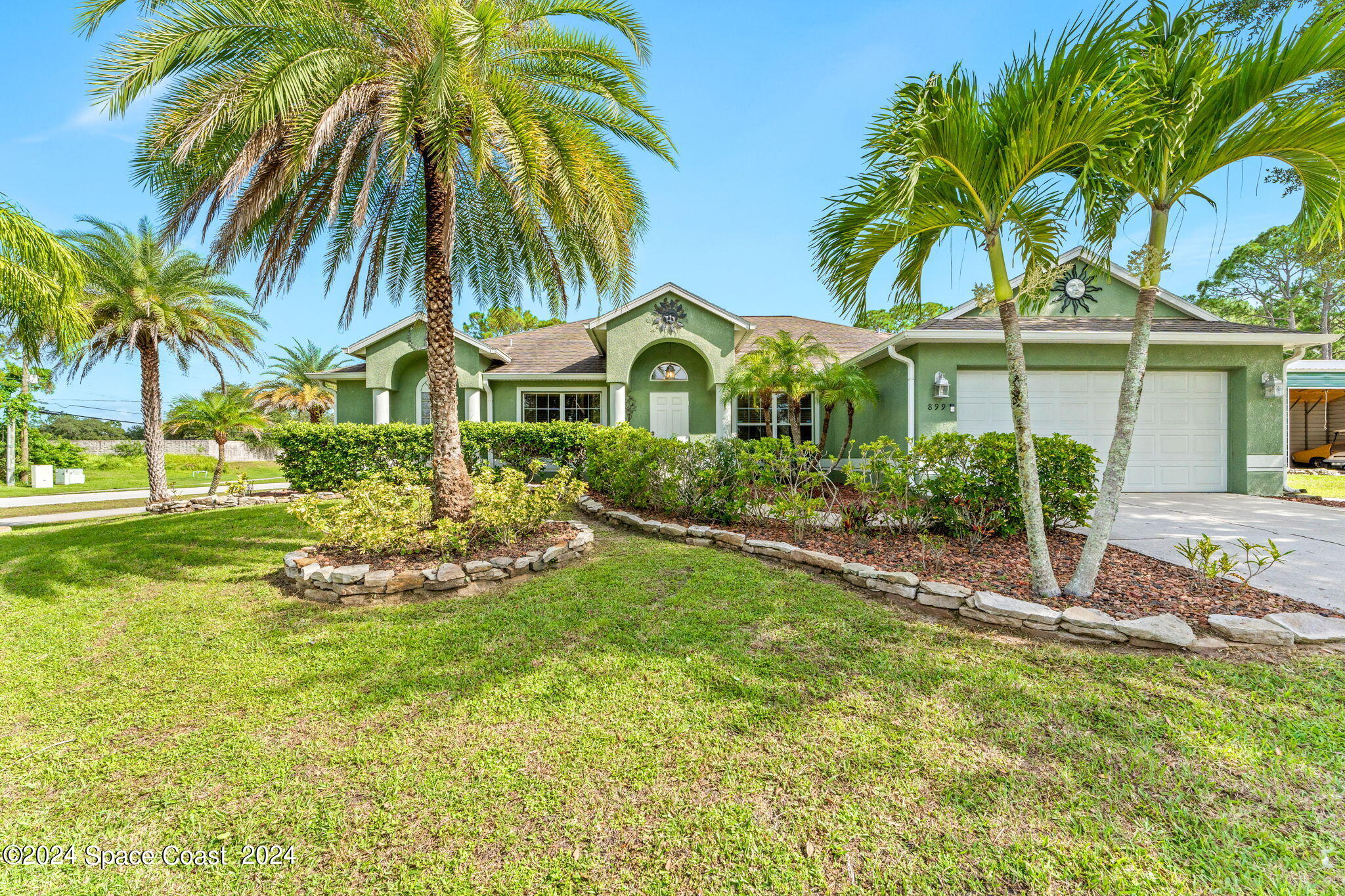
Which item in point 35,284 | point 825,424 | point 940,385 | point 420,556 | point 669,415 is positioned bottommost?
point 420,556

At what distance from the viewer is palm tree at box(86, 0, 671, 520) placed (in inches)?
203

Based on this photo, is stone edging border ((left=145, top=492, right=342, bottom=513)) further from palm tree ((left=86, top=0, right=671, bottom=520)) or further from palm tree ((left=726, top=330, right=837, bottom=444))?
palm tree ((left=726, top=330, right=837, bottom=444))

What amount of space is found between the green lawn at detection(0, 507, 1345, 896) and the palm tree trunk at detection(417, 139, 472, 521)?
6.85 ft

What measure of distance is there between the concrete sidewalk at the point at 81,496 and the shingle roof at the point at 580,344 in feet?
24.7

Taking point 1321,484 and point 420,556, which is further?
point 1321,484

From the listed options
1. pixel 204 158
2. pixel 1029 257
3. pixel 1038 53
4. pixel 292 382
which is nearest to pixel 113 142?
pixel 204 158

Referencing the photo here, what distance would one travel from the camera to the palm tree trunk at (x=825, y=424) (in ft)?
41.8

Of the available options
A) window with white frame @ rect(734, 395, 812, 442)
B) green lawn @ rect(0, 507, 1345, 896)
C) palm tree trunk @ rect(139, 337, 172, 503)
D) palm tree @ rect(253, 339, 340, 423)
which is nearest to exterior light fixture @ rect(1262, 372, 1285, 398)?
window with white frame @ rect(734, 395, 812, 442)

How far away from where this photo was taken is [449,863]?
200 centimetres

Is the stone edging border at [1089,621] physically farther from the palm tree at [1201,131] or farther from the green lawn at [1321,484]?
the green lawn at [1321,484]

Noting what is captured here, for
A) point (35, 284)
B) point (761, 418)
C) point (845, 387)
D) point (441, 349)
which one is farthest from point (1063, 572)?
point (35, 284)

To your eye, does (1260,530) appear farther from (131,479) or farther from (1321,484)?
(131,479)

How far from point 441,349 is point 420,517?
2.05 meters

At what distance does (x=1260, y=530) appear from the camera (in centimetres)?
651
